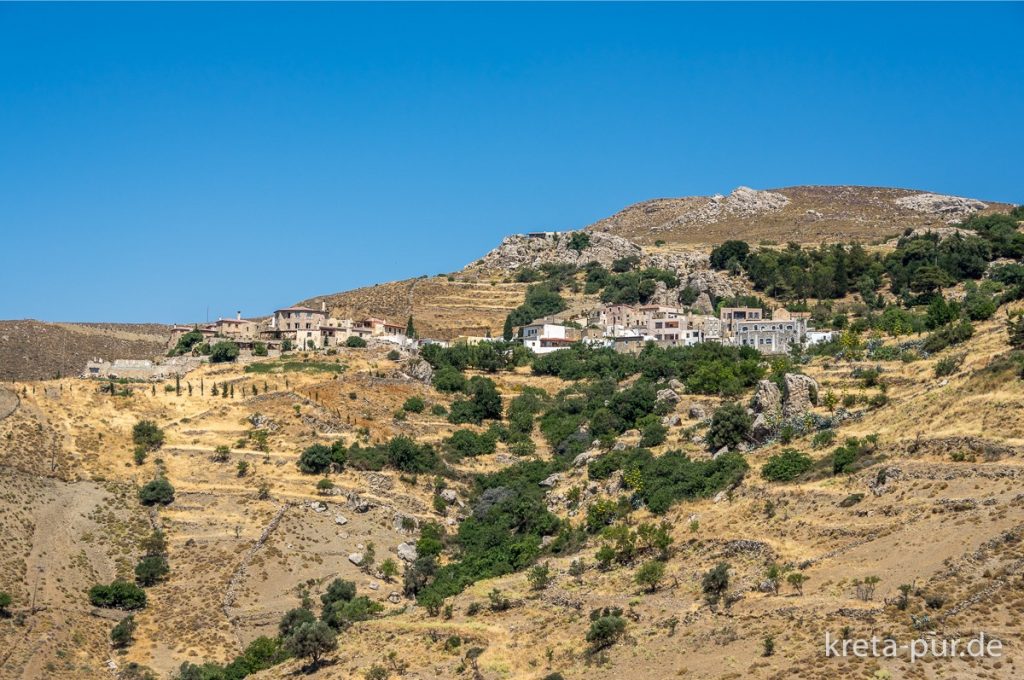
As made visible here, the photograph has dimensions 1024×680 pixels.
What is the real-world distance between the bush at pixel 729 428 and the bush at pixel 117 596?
2771 centimetres

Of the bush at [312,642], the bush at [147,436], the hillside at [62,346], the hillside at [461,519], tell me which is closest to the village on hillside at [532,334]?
the hillside at [62,346]

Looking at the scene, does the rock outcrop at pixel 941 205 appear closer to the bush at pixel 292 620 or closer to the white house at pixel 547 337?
the white house at pixel 547 337

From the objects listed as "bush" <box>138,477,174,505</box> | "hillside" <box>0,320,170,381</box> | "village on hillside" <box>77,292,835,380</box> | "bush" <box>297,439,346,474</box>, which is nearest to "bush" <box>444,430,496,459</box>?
"bush" <box>297,439,346,474</box>

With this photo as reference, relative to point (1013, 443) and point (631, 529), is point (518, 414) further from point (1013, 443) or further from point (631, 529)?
point (1013, 443)

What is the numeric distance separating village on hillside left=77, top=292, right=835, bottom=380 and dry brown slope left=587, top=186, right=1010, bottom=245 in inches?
1511

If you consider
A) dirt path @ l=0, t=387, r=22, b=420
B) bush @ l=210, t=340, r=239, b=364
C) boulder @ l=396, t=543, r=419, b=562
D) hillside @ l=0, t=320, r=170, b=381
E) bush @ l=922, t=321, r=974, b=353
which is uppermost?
hillside @ l=0, t=320, r=170, b=381

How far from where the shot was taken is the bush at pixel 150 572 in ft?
178

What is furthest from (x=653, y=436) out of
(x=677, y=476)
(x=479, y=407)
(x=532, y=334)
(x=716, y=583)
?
(x=532, y=334)

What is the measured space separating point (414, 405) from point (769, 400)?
85.3 feet

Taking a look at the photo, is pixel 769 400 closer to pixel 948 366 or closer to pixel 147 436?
pixel 948 366

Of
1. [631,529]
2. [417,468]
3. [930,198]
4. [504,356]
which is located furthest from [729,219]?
[631,529]

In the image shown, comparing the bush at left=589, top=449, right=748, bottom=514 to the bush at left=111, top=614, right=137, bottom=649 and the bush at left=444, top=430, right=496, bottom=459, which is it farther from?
the bush at left=111, top=614, right=137, bottom=649

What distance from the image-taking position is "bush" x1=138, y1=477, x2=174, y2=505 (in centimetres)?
6047

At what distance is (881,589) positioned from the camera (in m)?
37.4
